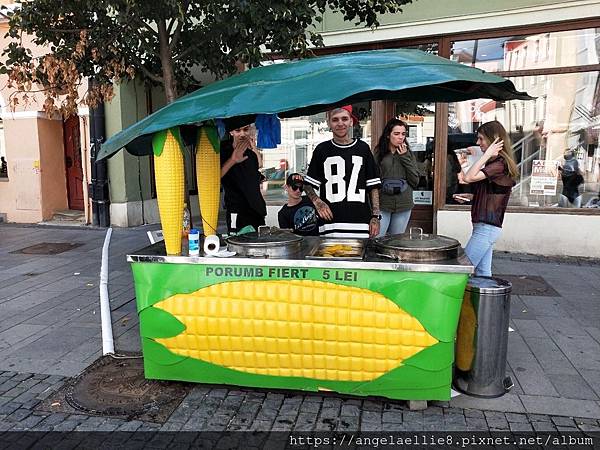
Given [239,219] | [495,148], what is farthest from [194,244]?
[495,148]

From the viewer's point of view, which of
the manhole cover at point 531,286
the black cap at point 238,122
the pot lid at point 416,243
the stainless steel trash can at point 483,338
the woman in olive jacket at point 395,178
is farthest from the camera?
the manhole cover at point 531,286

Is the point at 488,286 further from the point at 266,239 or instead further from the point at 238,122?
the point at 238,122

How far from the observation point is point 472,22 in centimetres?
768

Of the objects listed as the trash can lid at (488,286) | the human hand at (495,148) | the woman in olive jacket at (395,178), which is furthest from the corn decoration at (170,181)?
the woman in olive jacket at (395,178)

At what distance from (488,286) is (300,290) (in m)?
1.29

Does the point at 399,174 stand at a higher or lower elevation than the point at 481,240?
higher

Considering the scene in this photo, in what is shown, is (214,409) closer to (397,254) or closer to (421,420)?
(421,420)

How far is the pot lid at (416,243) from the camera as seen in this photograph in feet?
10.2

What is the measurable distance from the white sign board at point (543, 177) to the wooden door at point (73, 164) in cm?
955

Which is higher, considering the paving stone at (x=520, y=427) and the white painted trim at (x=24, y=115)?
the white painted trim at (x=24, y=115)

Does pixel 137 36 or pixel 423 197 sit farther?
pixel 423 197

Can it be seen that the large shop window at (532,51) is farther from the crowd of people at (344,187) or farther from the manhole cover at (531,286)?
the crowd of people at (344,187)

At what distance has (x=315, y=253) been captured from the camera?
3.36 m

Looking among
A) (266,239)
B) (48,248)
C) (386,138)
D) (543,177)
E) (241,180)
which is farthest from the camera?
(48,248)
